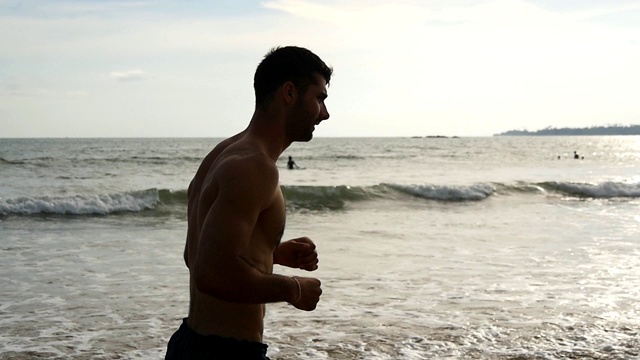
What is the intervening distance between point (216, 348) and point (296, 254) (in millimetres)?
536

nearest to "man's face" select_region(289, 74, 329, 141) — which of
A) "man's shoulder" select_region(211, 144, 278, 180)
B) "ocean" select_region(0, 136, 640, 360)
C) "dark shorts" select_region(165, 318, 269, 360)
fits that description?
"man's shoulder" select_region(211, 144, 278, 180)

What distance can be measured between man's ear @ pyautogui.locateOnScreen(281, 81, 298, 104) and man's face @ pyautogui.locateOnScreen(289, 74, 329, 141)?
0.06ft

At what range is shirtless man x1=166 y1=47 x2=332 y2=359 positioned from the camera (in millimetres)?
2396

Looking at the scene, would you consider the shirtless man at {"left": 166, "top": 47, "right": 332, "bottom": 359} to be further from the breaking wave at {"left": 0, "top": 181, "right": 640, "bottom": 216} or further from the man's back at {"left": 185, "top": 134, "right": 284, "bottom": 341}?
the breaking wave at {"left": 0, "top": 181, "right": 640, "bottom": 216}

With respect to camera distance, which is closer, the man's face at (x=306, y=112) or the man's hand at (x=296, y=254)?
the man's face at (x=306, y=112)

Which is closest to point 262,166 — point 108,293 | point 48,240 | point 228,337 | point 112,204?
point 228,337

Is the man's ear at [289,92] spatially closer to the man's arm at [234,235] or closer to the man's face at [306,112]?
the man's face at [306,112]

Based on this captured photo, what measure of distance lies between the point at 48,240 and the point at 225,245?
11.9 m

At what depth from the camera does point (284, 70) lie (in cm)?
259

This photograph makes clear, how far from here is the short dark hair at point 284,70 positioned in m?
2.59

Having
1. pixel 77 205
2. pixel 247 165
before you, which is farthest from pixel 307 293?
pixel 77 205

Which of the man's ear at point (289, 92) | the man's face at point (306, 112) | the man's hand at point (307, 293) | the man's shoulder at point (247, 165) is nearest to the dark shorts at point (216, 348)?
the man's hand at point (307, 293)

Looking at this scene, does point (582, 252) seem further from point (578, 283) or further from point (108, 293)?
point (108, 293)

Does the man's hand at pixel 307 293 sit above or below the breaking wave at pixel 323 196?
above
